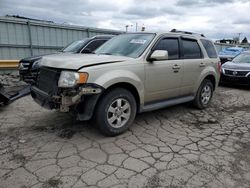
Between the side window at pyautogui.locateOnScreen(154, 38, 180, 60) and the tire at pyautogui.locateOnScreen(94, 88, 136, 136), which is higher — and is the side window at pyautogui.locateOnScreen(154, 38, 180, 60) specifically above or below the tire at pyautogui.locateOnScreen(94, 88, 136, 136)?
above

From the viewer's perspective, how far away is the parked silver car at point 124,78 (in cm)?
367

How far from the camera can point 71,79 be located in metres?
3.62

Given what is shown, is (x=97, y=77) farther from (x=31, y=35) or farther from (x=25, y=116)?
(x=31, y=35)

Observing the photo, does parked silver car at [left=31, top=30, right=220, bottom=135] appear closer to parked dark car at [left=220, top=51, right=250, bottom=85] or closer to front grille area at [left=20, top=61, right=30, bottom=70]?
front grille area at [left=20, top=61, right=30, bottom=70]

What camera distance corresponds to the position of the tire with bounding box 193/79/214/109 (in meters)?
5.84

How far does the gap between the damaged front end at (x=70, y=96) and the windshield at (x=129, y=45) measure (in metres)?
1.20

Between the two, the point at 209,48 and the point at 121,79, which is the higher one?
the point at 209,48

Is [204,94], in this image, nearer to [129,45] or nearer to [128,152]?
[129,45]

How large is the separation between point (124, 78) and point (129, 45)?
1.03 metres

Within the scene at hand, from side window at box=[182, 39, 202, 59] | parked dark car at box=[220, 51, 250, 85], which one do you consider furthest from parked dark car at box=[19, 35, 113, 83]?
parked dark car at box=[220, 51, 250, 85]

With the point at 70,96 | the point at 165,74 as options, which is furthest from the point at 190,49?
the point at 70,96

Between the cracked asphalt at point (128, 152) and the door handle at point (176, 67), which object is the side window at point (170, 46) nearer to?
the door handle at point (176, 67)

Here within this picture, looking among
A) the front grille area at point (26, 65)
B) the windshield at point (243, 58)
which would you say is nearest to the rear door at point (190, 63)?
the front grille area at point (26, 65)

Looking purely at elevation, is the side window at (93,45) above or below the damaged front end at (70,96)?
above
